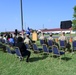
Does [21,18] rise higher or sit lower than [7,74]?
higher

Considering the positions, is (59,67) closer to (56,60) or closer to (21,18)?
(56,60)

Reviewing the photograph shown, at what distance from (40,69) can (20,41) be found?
255cm

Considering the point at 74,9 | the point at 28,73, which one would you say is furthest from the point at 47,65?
the point at 74,9

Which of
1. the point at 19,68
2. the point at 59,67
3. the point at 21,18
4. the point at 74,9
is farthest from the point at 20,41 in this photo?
the point at 74,9

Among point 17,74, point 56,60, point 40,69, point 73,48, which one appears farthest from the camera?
point 73,48

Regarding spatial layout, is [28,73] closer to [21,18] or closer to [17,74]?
[17,74]

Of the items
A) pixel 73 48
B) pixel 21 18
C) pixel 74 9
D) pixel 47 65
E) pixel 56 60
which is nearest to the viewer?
pixel 47 65

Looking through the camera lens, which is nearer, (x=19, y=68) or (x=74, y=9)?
(x=19, y=68)

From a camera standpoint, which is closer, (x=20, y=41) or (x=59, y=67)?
(x=59, y=67)

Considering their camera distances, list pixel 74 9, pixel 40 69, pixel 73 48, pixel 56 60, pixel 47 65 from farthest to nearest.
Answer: pixel 74 9 < pixel 73 48 < pixel 56 60 < pixel 47 65 < pixel 40 69

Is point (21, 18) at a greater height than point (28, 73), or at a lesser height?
greater

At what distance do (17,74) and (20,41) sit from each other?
2941 millimetres

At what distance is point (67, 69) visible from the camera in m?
9.60

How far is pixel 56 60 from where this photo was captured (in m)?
11.9
